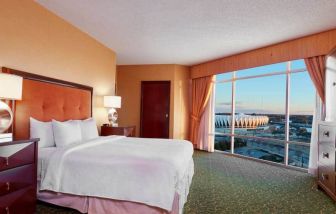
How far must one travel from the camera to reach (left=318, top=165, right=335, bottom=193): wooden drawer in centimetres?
272

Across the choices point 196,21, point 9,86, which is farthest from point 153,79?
point 9,86

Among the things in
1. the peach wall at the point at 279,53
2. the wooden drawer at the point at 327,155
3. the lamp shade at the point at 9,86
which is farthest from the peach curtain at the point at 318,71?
the lamp shade at the point at 9,86

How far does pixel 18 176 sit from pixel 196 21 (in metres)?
3.11

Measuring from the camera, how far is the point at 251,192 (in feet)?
9.77

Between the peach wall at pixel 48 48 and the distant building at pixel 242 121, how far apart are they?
3314 millimetres

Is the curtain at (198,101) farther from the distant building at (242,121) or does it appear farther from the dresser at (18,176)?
the dresser at (18,176)

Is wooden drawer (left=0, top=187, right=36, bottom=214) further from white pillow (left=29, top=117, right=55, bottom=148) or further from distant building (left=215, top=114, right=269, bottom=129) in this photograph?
distant building (left=215, top=114, right=269, bottom=129)

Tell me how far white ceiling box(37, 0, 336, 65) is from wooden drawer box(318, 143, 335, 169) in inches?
76.3

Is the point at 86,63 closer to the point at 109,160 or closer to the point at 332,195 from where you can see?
the point at 109,160

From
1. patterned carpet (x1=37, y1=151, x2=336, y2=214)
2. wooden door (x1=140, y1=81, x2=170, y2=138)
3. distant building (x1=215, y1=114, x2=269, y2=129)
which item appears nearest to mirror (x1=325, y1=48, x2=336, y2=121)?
patterned carpet (x1=37, y1=151, x2=336, y2=214)

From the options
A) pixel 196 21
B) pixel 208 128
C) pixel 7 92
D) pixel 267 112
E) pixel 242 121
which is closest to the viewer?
pixel 7 92

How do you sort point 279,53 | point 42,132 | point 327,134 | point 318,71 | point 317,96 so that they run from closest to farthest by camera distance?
point 42,132, point 327,134, point 318,71, point 317,96, point 279,53

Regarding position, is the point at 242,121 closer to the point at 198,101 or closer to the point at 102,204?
the point at 198,101

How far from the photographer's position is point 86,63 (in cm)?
404
